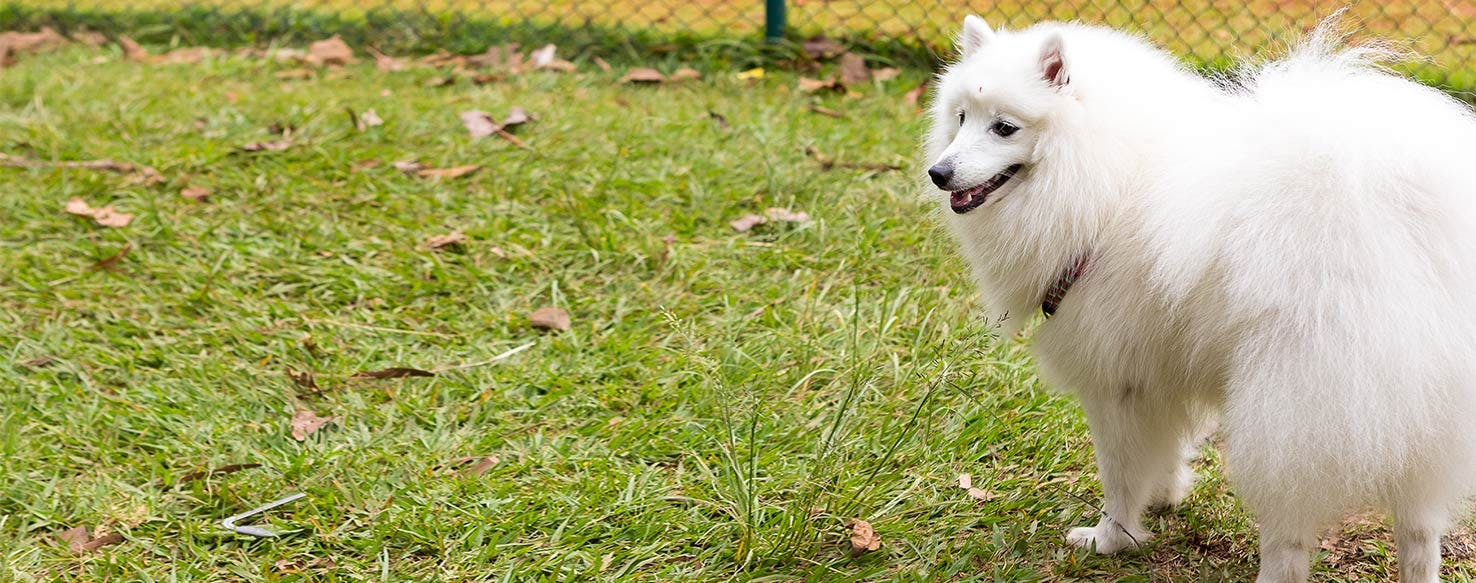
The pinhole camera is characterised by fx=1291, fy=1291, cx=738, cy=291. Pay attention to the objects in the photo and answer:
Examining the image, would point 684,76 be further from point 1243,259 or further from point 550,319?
point 1243,259

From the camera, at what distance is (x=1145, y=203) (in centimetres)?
222

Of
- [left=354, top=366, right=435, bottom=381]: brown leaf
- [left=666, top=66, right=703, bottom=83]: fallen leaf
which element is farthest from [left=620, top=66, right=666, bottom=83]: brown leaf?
[left=354, top=366, right=435, bottom=381]: brown leaf

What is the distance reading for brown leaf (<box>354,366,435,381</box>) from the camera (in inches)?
125

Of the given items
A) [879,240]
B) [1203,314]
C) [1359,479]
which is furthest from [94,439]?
[1359,479]

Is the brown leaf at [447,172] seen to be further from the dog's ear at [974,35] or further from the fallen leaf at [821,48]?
the dog's ear at [974,35]

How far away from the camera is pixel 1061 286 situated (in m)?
2.35

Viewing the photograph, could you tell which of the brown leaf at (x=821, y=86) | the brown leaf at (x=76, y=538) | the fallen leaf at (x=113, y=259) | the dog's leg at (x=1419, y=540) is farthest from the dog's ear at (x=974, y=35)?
the brown leaf at (x=821, y=86)

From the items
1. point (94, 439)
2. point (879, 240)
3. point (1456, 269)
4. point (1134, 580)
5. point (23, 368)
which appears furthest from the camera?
point (879, 240)

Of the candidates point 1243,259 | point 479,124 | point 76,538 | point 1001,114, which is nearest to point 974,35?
point 1001,114

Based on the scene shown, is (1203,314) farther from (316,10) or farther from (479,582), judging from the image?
(316,10)

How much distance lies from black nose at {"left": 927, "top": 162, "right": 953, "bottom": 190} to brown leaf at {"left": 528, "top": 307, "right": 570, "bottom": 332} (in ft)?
4.40

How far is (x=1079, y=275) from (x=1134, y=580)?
0.62 metres

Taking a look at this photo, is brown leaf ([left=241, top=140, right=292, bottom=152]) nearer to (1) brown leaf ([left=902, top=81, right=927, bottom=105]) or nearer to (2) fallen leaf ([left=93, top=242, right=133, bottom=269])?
(2) fallen leaf ([left=93, top=242, right=133, bottom=269])

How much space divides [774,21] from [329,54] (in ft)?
6.27
